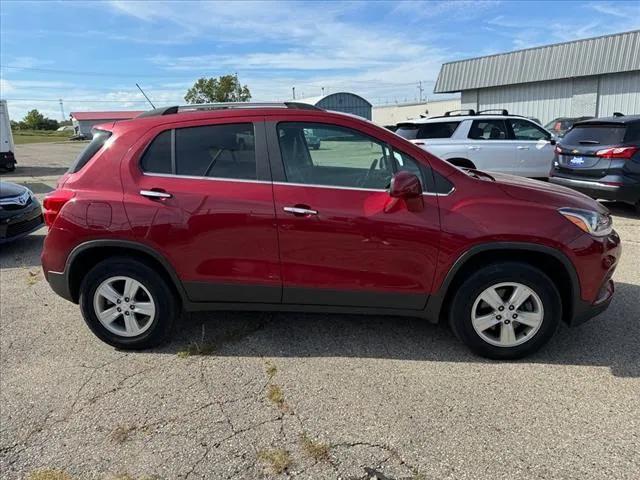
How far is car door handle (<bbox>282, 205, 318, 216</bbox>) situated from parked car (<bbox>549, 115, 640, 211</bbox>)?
6382 mm

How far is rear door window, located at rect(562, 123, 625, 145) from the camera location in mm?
7977

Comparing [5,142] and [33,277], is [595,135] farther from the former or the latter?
[5,142]

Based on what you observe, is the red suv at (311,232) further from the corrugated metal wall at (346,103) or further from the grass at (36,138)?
the grass at (36,138)

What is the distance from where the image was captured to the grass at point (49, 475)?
2.56 m

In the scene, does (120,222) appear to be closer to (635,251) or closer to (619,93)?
(635,251)

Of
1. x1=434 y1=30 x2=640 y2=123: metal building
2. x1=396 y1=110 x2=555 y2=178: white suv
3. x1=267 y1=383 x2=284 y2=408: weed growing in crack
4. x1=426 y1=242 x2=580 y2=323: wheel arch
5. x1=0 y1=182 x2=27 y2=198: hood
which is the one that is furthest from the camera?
x1=434 y1=30 x2=640 y2=123: metal building

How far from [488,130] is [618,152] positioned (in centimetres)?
315

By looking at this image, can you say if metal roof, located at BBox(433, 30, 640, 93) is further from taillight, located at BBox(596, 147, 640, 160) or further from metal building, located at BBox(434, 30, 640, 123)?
taillight, located at BBox(596, 147, 640, 160)

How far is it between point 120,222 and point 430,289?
7.46 feet

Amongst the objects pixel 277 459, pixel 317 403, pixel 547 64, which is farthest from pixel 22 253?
pixel 547 64

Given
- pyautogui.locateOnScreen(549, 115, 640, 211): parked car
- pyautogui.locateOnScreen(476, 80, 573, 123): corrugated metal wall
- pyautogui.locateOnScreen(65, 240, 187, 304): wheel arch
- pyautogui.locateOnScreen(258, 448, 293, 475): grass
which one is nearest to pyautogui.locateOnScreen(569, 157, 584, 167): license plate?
pyautogui.locateOnScreen(549, 115, 640, 211): parked car

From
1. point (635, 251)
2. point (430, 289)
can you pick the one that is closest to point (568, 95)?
point (635, 251)

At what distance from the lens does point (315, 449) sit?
8.89ft

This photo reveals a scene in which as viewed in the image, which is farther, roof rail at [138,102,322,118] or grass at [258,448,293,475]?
roof rail at [138,102,322,118]
